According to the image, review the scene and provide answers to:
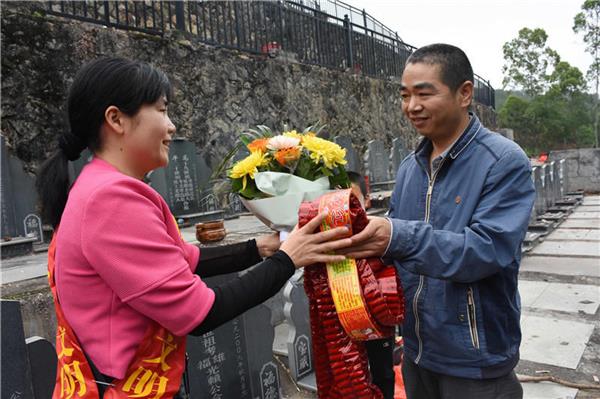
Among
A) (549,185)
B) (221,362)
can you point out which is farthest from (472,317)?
(549,185)

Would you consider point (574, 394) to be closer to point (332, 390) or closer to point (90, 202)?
point (332, 390)

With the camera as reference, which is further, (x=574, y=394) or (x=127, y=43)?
(x=127, y=43)

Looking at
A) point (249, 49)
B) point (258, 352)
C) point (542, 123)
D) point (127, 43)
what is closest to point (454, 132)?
point (258, 352)

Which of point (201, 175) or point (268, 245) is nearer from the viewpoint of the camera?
point (268, 245)

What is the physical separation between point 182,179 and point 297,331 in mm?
3937

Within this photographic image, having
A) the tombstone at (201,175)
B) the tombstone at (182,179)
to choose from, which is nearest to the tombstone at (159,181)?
the tombstone at (182,179)

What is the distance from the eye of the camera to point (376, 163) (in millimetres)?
11047

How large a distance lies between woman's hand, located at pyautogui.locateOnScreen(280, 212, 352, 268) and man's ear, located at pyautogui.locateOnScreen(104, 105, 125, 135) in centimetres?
61

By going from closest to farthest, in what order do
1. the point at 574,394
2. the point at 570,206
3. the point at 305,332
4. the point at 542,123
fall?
the point at 574,394, the point at 305,332, the point at 570,206, the point at 542,123

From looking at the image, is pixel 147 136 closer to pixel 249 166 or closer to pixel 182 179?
pixel 249 166

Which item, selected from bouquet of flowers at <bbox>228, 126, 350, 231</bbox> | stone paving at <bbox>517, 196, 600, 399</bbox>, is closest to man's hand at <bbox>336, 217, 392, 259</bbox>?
bouquet of flowers at <bbox>228, 126, 350, 231</bbox>

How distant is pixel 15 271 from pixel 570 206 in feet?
41.1

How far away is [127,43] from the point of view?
745 cm

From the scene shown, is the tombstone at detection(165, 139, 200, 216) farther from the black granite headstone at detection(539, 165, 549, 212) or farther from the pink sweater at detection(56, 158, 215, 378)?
the black granite headstone at detection(539, 165, 549, 212)
